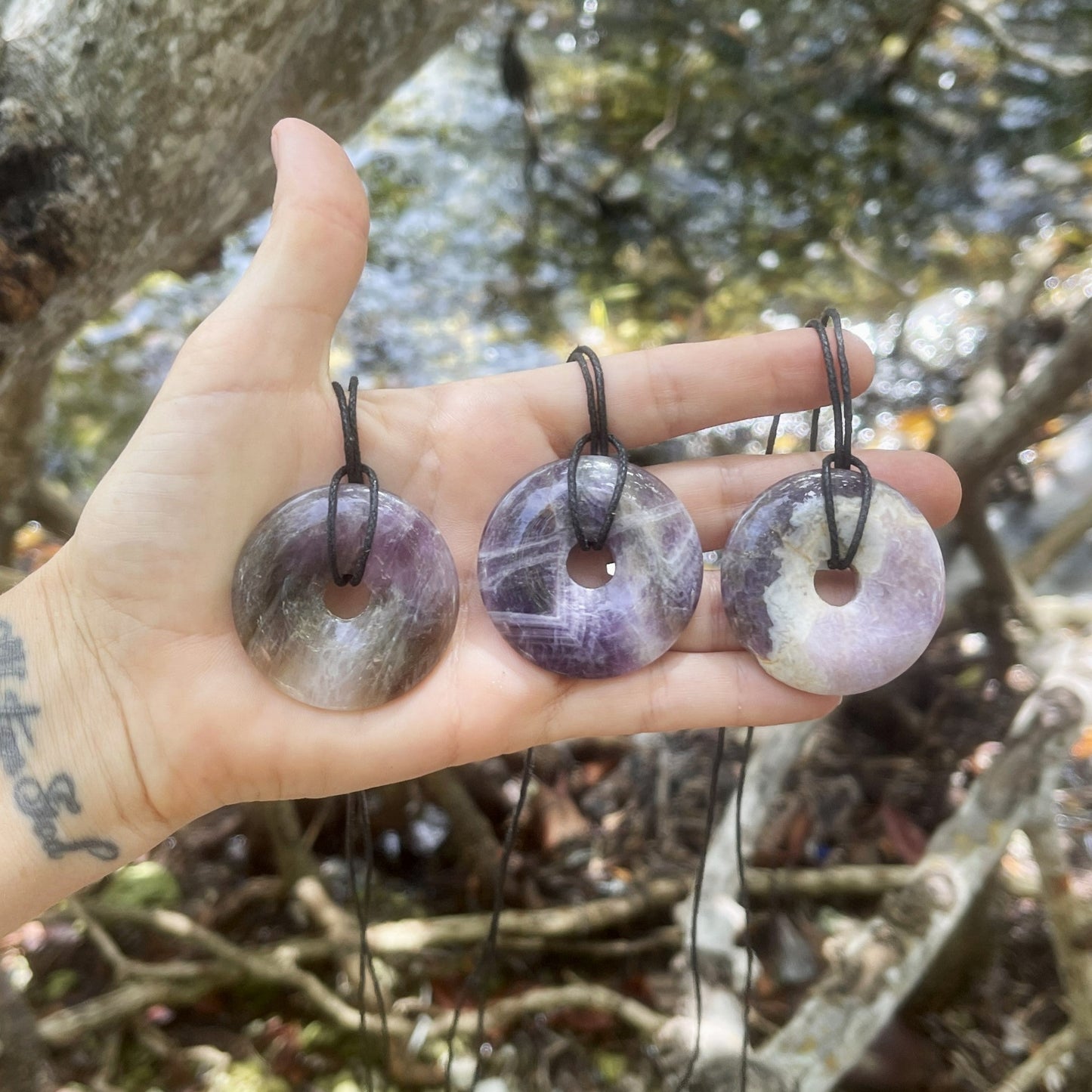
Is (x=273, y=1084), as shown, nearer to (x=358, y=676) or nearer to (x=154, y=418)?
(x=358, y=676)

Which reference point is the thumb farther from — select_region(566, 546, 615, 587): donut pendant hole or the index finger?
select_region(566, 546, 615, 587): donut pendant hole

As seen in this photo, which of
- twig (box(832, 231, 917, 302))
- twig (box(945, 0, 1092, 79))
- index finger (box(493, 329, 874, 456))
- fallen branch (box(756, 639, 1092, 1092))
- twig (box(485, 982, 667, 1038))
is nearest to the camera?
index finger (box(493, 329, 874, 456))

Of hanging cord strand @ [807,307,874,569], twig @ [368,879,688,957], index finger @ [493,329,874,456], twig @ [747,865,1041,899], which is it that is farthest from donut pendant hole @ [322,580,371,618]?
twig @ [747,865,1041,899]

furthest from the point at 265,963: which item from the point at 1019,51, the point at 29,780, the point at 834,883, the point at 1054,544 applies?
the point at 1019,51

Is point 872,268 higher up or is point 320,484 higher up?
point 320,484

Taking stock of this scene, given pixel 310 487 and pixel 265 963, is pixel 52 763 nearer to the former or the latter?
pixel 310 487

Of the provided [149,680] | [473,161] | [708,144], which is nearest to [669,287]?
[708,144]

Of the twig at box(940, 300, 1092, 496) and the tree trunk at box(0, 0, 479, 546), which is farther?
the twig at box(940, 300, 1092, 496)

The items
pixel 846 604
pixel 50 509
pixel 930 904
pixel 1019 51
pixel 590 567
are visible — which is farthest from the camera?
pixel 1019 51
